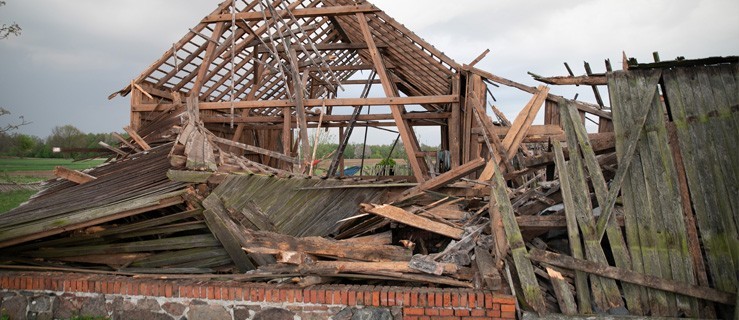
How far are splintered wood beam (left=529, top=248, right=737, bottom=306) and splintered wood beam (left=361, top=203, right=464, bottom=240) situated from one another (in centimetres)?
119

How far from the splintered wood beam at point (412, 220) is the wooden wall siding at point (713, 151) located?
2441 mm

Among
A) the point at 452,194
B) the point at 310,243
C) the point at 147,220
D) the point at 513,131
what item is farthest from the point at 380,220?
the point at 147,220

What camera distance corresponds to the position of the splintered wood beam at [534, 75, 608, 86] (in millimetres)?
5715

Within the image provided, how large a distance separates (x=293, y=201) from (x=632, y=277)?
3.90 metres

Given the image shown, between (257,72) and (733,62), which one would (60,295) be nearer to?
(733,62)

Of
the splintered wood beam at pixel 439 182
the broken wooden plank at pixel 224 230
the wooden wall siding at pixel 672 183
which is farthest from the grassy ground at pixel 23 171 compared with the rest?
the wooden wall siding at pixel 672 183

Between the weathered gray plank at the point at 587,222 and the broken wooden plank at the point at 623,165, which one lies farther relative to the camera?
the broken wooden plank at the point at 623,165

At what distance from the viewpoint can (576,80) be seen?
5777 millimetres

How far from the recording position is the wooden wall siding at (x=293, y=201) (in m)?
6.32

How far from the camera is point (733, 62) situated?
5309 mm

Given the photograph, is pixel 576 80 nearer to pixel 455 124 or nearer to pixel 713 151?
pixel 713 151

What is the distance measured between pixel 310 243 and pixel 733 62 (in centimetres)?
461

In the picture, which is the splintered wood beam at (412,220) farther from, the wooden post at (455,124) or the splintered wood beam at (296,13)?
the splintered wood beam at (296,13)

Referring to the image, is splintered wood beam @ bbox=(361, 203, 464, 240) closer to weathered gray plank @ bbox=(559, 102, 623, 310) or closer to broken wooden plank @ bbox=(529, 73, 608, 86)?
weathered gray plank @ bbox=(559, 102, 623, 310)
